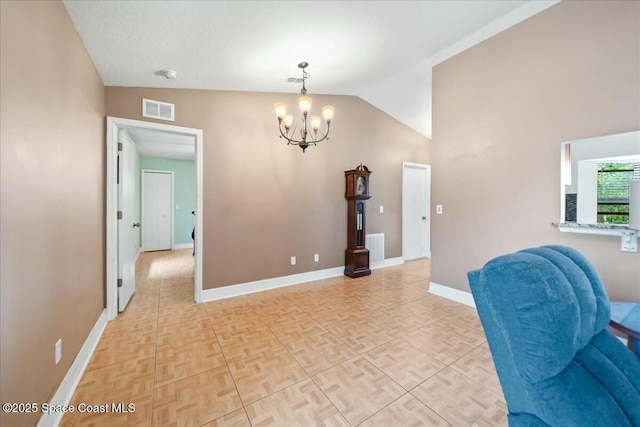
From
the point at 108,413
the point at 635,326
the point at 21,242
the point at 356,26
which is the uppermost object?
the point at 356,26

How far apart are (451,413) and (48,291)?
94.9 inches

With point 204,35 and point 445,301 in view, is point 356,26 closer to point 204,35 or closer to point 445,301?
point 204,35

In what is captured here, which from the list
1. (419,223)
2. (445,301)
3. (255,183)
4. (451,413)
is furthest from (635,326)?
(419,223)

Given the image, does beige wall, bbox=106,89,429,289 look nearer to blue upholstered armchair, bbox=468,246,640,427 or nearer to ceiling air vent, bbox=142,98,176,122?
ceiling air vent, bbox=142,98,176,122

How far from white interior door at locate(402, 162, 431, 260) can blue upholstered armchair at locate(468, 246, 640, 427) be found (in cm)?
437

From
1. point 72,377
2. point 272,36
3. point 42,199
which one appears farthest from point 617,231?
point 72,377

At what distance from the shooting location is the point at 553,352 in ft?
2.46

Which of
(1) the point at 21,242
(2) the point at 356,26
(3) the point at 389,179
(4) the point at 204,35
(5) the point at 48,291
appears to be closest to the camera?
(1) the point at 21,242

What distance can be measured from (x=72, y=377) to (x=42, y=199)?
1206mm

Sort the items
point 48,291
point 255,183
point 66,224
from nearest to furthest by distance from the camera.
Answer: point 48,291
point 66,224
point 255,183

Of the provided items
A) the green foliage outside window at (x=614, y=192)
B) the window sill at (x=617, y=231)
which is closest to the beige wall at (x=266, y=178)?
the window sill at (x=617, y=231)

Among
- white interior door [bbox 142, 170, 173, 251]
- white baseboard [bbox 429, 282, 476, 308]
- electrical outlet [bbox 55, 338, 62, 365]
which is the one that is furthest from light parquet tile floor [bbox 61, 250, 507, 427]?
white interior door [bbox 142, 170, 173, 251]

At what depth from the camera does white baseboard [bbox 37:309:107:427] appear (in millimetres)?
1381

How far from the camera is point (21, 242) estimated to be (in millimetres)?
1186
